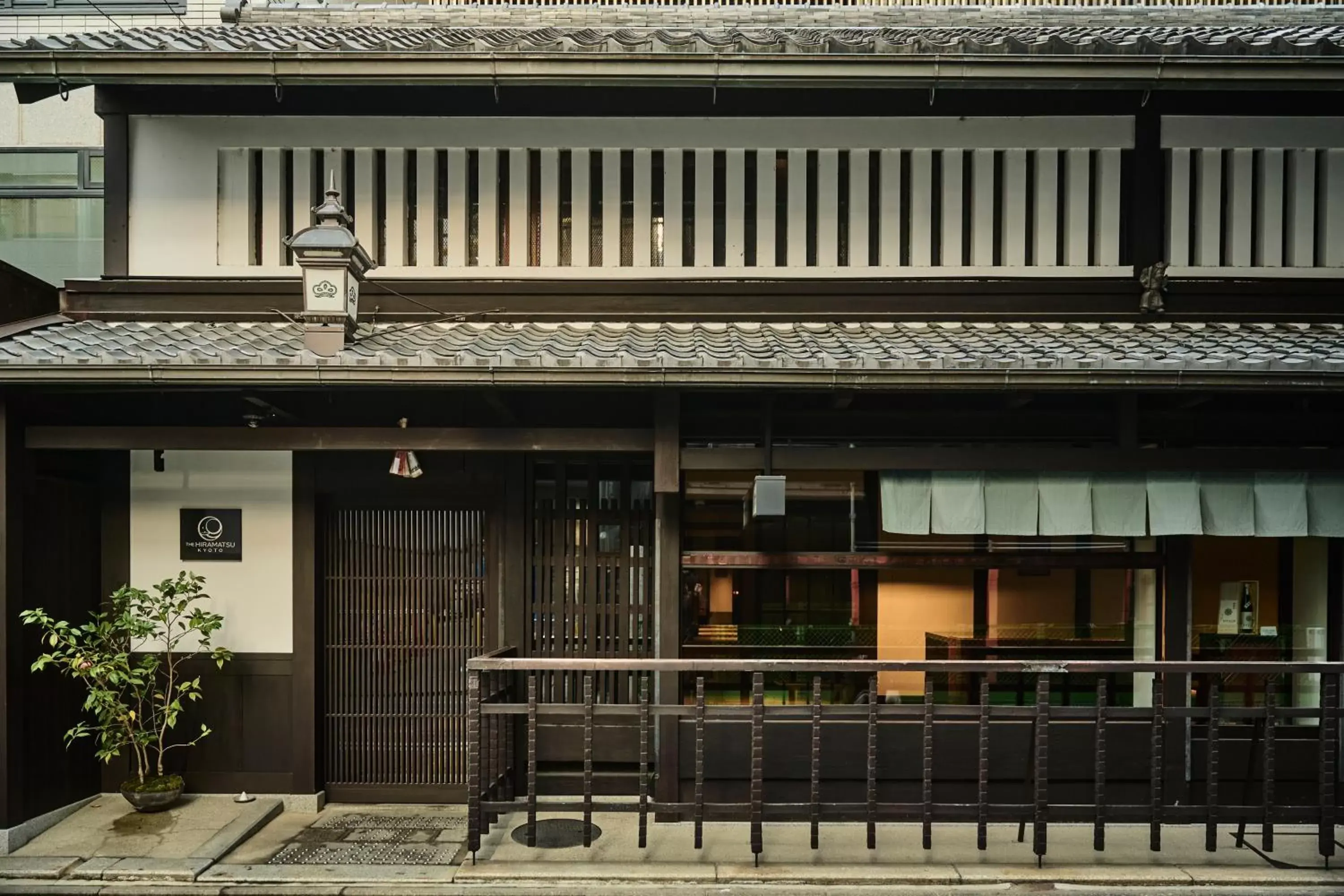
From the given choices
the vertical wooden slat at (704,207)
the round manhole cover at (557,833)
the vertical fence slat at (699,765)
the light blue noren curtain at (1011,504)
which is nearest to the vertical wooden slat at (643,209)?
the vertical wooden slat at (704,207)

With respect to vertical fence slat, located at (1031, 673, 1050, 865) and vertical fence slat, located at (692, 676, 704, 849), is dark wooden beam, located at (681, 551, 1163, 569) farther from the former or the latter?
vertical fence slat, located at (1031, 673, 1050, 865)

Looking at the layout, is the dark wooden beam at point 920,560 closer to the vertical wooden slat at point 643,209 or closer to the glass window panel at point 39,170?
the vertical wooden slat at point 643,209

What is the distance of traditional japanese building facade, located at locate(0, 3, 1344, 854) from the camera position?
7.43 meters

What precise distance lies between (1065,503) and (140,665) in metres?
7.82

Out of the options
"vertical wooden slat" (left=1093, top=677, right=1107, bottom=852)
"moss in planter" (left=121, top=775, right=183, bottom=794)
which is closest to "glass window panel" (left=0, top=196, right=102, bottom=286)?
"moss in planter" (left=121, top=775, right=183, bottom=794)

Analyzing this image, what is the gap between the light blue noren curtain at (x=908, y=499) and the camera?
7.36 meters

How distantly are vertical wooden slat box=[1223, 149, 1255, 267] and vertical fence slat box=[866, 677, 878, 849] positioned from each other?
17.6 ft

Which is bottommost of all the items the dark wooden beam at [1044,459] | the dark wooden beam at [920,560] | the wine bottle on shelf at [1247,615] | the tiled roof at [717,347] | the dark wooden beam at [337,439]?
the wine bottle on shelf at [1247,615]

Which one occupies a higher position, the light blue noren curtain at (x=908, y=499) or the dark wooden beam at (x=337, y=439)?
the dark wooden beam at (x=337, y=439)

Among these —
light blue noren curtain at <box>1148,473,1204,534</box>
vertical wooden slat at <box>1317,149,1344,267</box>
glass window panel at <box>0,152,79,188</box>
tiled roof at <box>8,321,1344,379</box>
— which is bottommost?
light blue noren curtain at <box>1148,473,1204,534</box>

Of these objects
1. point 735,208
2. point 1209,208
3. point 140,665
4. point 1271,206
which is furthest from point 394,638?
point 1271,206

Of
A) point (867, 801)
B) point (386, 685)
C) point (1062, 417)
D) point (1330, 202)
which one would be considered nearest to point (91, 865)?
point (386, 685)

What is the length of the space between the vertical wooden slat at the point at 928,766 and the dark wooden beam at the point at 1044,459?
1.67 meters

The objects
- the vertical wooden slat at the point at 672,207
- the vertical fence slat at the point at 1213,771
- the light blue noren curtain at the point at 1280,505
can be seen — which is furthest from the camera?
the vertical wooden slat at the point at 672,207
